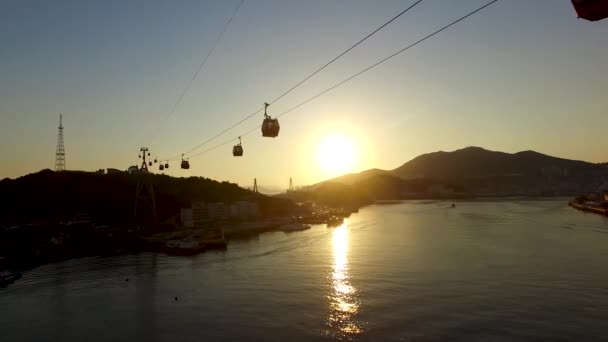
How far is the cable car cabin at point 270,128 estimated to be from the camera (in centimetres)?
1908

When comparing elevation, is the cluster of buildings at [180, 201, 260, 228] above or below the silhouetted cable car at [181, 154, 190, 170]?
below

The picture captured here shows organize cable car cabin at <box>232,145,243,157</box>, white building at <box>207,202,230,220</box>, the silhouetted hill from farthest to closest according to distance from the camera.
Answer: white building at <box>207,202,230,220</box> < the silhouetted hill < cable car cabin at <box>232,145,243,157</box>

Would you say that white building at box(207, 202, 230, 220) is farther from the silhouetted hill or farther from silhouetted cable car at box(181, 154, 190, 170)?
silhouetted cable car at box(181, 154, 190, 170)

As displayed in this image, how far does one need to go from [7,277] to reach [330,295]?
28769mm

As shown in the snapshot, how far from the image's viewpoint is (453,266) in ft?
121

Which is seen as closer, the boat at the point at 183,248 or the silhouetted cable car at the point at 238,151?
→ the silhouetted cable car at the point at 238,151

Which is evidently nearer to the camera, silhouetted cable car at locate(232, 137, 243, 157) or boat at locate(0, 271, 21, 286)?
silhouetted cable car at locate(232, 137, 243, 157)

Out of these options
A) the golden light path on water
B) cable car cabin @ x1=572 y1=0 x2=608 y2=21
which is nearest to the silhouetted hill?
the golden light path on water

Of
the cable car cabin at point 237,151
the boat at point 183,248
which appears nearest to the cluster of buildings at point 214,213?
the boat at point 183,248

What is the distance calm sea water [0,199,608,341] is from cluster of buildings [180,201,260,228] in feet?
74.1

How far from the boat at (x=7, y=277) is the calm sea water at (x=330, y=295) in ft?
3.83

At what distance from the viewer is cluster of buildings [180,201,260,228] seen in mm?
71075

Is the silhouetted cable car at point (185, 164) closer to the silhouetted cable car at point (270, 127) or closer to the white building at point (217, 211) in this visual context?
the silhouetted cable car at point (270, 127)

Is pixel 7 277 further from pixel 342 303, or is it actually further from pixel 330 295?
pixel 342 303
